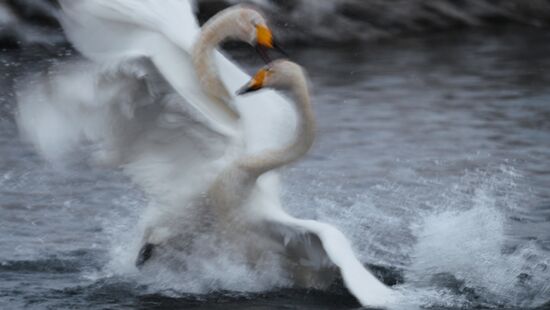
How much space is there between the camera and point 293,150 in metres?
6.34

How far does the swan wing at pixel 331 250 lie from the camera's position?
5.58m

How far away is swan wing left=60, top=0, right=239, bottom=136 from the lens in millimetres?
6566

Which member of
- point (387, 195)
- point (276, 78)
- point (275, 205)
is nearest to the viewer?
point (276, 78)

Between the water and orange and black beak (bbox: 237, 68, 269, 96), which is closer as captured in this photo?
orange and black beak (bbox: 237, 68, 269, 96)

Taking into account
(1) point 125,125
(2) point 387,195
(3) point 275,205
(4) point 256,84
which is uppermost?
(4) point 256,84

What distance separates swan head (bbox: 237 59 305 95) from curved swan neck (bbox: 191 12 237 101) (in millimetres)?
397

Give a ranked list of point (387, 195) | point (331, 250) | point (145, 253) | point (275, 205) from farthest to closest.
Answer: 1. point (387, 195)
2. point (145, 253)
3. point (275, 205)
4. point (331, 250)

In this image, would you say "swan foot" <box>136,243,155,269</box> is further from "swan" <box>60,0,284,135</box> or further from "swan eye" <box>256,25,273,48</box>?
"swan eye" <box>256,25,273,48</box>

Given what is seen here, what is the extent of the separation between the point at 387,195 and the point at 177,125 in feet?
6.51

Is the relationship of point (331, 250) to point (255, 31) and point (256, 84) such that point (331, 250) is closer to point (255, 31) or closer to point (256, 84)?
point (256, 84)

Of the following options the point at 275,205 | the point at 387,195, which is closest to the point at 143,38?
the point at 275,205

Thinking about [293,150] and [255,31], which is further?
[255,31]

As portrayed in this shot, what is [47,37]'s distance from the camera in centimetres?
1223

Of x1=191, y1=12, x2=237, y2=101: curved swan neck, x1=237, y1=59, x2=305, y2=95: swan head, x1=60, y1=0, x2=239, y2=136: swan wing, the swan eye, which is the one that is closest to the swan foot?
x1=60, y1=0, x2=239, y2=136: swan wing
